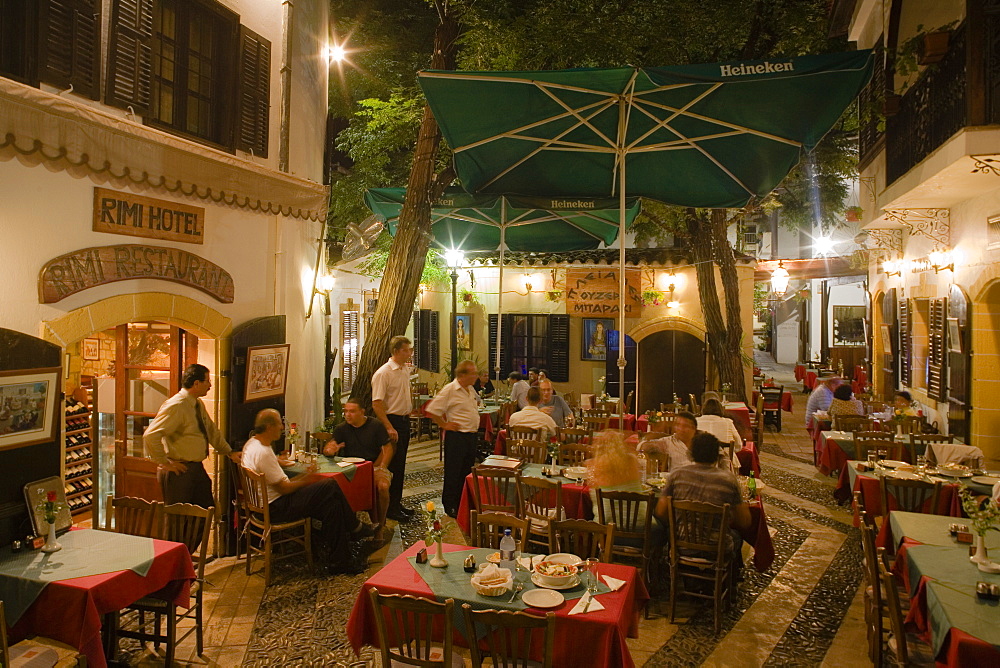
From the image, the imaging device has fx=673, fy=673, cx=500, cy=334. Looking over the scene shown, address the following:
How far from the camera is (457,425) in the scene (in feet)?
26.3

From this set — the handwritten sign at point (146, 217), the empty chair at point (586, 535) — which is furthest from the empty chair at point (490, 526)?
the handwritten sign at point (146, 217)

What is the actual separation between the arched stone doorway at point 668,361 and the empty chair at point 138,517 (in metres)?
12.2

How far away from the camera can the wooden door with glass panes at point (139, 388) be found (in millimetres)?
7074

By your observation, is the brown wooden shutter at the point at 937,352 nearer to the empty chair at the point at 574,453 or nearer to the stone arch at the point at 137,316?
the empty chair at the point at 574,453

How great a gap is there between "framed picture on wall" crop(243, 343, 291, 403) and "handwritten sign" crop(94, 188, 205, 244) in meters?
1.44

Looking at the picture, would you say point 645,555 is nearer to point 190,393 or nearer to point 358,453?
point 358,453

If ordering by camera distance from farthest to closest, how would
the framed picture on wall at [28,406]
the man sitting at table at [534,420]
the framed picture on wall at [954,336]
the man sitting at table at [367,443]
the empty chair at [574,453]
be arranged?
the man sitting at table at [534,420] < the framed picture on wall at [954,336] < the man sitting at table at [367,443] < the empty chair at [574,453] < the framed picture on wall at [28,406]

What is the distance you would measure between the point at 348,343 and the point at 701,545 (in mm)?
12512

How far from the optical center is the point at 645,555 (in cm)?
582

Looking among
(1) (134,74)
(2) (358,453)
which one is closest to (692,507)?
(2) (358,453)

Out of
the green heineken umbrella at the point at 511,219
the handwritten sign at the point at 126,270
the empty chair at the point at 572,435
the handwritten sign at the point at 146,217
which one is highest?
the green heineken umbrella at the point at 511,219

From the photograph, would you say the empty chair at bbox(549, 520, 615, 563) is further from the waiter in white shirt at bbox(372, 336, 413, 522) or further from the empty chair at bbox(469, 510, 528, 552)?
the waiter in white shirt at bbox(372, 336, 413, 522)

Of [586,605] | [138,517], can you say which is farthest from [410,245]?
[586,605]

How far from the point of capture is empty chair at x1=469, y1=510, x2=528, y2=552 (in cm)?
496
